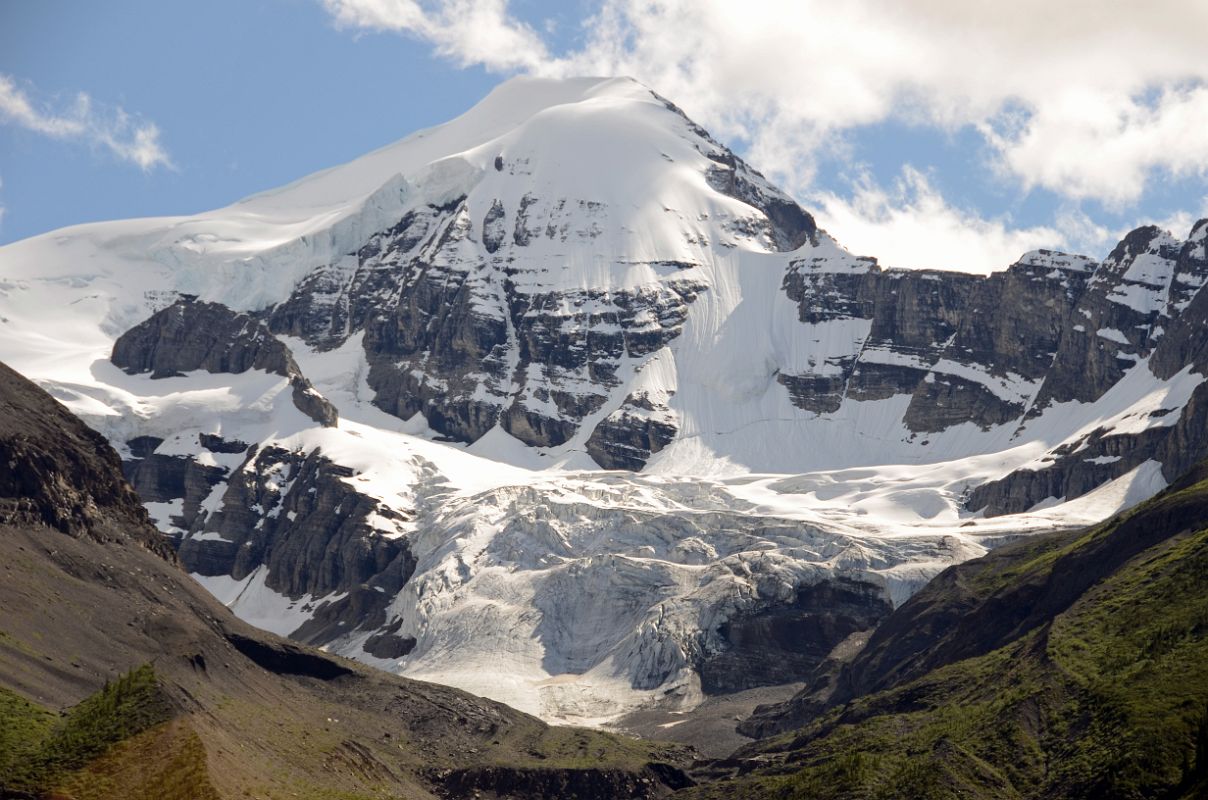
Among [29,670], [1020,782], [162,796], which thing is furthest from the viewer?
[29,670]

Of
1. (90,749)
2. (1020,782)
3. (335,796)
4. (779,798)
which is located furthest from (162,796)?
(1020,782)

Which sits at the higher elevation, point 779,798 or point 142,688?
point 142,688

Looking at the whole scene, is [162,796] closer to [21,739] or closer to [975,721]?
[21,739]

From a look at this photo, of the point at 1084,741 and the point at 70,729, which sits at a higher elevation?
the point at 70,729

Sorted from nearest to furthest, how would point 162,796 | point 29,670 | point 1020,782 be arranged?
point 162,796, point 1020,782, point 29,670

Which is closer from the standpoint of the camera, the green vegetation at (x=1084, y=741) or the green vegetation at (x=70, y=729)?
the green vegetation at (x=70, y=729)

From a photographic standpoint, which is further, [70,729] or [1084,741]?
[1084,741]

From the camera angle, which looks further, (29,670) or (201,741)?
(29,670)

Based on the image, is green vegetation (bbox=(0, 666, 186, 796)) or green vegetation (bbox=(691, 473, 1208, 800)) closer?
green vegetation (bbox=(0, 666, 186, 796))

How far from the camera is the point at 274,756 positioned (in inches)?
7810

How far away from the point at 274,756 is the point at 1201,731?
81.5 metres

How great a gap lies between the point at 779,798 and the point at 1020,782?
2142 cm

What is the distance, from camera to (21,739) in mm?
166375

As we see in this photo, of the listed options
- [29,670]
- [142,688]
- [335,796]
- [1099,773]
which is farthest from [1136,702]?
[29,670]
